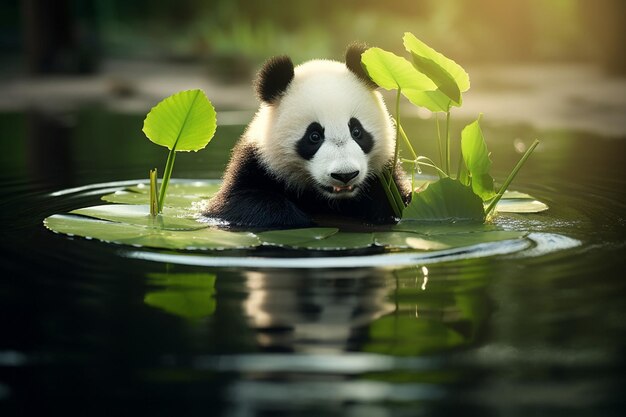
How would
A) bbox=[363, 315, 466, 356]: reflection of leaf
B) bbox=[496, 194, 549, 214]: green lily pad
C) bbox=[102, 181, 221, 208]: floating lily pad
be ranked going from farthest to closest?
bbox=[102, 181, 221, 208]: floating lily pad
bbox=[496, 194, 549, 214]: green lily pad
bbox=[363, 315, 466, 356]: reflection of leaf

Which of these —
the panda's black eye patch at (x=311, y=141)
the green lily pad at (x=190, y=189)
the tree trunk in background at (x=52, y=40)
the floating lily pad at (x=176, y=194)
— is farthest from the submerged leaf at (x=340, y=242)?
the tree trunk in background at (x=52, y=40)

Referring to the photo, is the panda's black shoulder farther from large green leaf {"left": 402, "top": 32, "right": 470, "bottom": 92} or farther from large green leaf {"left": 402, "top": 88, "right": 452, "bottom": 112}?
large green leaf {"left": 402, "top": 32, "right": 470, "bottom": 92}

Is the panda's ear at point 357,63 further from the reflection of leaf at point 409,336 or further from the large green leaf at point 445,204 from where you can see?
the reflection of leaf at point 409,336

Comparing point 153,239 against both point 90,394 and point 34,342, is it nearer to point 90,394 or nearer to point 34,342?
point 34,342

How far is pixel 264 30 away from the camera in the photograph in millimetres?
19500

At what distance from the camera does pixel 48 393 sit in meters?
2.65

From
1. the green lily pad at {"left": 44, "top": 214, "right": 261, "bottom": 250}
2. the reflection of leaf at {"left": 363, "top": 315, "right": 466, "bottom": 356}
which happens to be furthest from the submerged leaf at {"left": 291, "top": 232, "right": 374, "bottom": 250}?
the reflection of leaf at {"left": 363, "top": 315, "right": 466, "bottom": 356}

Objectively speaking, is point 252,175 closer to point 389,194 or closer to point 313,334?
point 389,194

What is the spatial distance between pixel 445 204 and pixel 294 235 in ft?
2.96

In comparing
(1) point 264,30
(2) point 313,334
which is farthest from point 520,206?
(1) point 264,30

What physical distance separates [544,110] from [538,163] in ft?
16.2

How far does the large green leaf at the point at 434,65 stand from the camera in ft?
16.3

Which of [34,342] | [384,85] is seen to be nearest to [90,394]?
[34,342]

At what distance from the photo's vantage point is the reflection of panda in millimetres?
4836
